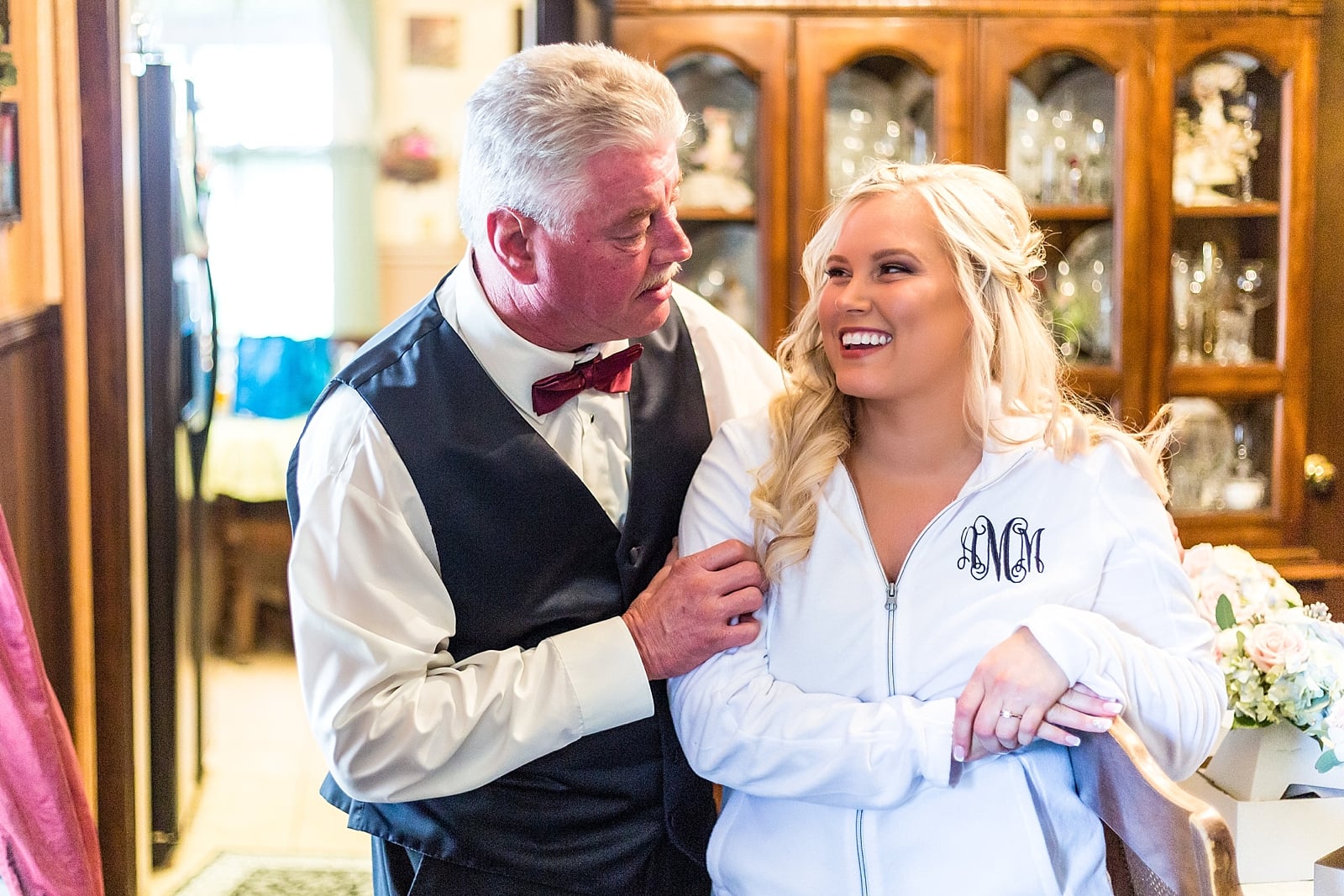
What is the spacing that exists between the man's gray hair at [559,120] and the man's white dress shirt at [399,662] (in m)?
0.31

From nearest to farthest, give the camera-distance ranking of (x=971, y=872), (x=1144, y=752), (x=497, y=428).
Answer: (x=1144, y=752), (x=971, y=872), (x=497, y=428)

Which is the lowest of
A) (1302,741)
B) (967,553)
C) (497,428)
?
(1302,741)

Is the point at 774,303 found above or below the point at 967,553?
above

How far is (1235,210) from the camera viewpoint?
344cm

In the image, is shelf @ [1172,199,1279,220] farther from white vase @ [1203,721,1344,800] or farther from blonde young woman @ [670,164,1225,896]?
white vase @ [1203,721,1344,800]

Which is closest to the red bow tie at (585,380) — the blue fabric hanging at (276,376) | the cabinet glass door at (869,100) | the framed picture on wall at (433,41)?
the cabinet glass door at (869,100)

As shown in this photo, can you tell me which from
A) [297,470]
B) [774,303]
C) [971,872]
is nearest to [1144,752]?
[971,872]

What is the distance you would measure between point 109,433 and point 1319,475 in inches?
120

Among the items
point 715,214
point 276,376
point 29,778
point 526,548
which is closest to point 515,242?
point 526,548

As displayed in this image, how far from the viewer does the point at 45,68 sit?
246 centimetres

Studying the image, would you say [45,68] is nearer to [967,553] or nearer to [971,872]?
[967,553]

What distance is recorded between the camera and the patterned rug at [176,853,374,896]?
3.27m

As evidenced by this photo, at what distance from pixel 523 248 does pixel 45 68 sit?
1.36 m

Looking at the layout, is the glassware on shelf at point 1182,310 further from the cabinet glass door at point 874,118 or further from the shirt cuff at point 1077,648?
the shirt cuff at point 1077,648
